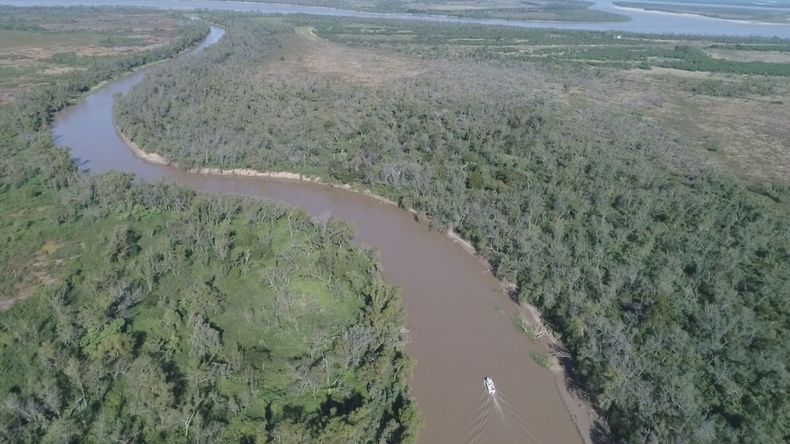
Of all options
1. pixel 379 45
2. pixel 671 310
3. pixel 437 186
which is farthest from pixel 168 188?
pixel 379 45

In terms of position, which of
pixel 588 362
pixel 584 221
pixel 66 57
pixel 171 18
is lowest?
pixel 588 362

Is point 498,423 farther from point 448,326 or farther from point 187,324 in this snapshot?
point 187,324

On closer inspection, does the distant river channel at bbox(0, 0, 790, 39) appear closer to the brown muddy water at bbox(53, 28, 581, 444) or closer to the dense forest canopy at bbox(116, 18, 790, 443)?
the dense forest canopy at bbox(116, 18, 790, 443)

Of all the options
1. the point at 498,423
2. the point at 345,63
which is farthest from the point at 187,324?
the point at 345,63

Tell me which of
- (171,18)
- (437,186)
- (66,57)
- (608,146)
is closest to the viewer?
(437,186)

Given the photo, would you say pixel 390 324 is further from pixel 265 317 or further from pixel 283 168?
pixel 283 168

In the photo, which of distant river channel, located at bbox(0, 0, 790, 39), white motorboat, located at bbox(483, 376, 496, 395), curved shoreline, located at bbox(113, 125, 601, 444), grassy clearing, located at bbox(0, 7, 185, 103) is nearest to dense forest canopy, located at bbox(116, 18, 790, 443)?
curved shoreline, located at bbox(113, 125, 601, 444)

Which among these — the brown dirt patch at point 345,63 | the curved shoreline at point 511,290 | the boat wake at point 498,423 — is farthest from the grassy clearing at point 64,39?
the boat wake at point 498,423
